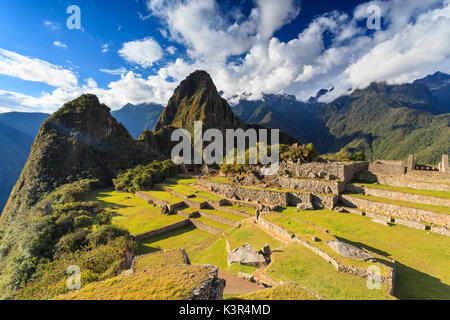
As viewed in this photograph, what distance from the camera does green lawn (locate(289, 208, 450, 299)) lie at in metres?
9.10

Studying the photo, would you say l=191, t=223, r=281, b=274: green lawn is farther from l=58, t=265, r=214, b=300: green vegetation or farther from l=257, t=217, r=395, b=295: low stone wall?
l=58, t=265, r=214, b=300: green vegetation

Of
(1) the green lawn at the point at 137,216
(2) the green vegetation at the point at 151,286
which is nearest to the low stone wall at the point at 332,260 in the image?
(2) the green vegetation at the point at 151,286

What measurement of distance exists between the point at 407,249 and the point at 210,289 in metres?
14.2

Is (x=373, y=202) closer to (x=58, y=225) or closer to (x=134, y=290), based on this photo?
(x=134, y=290)

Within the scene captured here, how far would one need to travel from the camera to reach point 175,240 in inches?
795

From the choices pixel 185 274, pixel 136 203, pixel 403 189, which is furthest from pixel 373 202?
pixel 136 203

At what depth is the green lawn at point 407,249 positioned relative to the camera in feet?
29.9

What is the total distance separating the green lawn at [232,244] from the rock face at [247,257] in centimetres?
43

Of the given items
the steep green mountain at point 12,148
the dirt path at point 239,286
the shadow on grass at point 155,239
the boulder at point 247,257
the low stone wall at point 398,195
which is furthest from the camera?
the steep green mountain at point 12,148

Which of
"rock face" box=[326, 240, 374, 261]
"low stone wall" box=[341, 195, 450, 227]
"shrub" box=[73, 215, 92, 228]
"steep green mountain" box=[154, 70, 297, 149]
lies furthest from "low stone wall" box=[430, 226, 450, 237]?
"steep green mountain" box=[154, 70, 297, 149]

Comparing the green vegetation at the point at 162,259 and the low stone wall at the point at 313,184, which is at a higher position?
the low stone wall at the point at 313,184

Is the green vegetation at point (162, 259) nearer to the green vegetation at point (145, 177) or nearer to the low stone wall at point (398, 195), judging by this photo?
the low stone wall at point (398, 195)

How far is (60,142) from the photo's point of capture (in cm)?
6288

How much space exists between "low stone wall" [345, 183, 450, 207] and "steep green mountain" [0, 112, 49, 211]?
15308 cm
